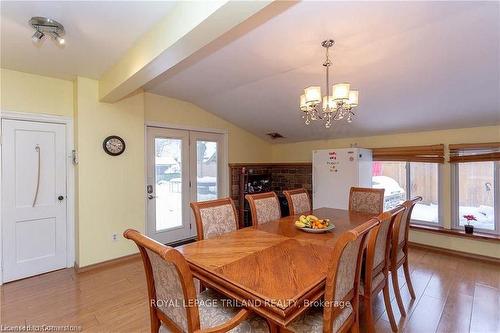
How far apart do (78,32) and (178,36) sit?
99 centimetres

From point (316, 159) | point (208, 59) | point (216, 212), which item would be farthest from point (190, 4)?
point (316, 159)

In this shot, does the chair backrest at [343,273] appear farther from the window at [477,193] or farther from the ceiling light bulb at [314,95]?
the window at [477,193]

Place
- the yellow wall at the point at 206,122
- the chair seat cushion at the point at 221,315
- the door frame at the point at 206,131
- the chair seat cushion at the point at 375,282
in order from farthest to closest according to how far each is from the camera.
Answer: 1. the yellow wall at the point at 206,122
2. the door frame at the point at 206,131
3. the chair seat cushion at the point at 375,282
4. the chair seat cushion at the point at 221,315

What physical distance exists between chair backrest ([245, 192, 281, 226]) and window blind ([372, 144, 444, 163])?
7.30 ft

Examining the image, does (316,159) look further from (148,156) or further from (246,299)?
(246,299)

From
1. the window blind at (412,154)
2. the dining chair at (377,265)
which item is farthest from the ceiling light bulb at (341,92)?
the window blind at (412,154)

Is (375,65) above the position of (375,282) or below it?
above

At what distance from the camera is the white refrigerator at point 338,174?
3.66 m

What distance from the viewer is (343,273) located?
1304 mm

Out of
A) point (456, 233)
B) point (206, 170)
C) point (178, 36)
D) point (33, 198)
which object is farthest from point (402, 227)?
point (33, 198)

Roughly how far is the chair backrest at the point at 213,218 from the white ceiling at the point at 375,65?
147 cm

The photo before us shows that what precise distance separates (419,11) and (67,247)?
14.0ft

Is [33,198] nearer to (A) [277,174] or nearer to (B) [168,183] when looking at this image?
(B) [168,183]

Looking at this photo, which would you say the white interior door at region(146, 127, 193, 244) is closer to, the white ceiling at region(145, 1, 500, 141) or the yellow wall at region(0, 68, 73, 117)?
the white ceiling at region(145, 1, 500, 141)
